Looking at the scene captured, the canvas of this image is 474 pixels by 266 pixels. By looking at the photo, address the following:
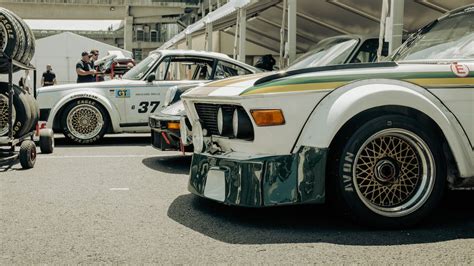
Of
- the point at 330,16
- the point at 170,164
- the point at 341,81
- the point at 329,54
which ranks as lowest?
the point at 170,164

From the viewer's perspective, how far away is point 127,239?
12.8 ft

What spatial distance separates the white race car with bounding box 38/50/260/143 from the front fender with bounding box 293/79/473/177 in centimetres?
598

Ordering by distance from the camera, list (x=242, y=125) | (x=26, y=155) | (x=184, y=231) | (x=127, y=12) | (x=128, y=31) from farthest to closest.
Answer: (x=128, y=31)
(x=127, y=12)
(x=26, y=155)
(x=242, y=125)
(x=184, y=231)

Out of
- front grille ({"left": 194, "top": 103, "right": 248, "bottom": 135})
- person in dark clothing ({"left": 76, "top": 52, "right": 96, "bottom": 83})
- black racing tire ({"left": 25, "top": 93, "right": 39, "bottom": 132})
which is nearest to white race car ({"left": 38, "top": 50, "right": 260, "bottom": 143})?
black racing tire ({"left": 25, "top": 93, "right": 39, "bottom": 132})

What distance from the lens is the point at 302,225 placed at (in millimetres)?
4277

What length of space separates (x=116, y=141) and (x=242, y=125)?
6766 mm

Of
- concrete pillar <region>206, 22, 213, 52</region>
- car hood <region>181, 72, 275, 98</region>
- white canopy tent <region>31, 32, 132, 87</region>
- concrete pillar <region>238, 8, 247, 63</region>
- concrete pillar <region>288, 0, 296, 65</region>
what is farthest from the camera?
white canopy tent <region>31, 32, 132, 87</region>

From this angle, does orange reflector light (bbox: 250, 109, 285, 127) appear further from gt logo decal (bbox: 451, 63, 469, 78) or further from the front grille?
gt logo decal (bbox: 451, 63, 469, 78)

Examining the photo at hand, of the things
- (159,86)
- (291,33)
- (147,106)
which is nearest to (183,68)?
(159,86)

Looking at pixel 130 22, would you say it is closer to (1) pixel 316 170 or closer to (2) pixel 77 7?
(2) pixel 77 7

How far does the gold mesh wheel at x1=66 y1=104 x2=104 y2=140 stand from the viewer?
1000cm

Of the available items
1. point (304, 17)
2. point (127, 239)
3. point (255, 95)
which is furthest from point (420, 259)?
point (304, 17)

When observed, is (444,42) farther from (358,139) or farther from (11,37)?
(11,37)

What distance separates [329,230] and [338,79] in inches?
38.1
